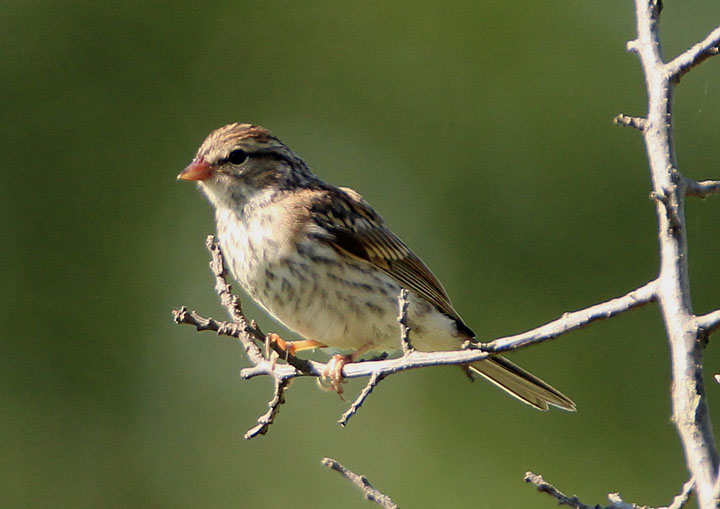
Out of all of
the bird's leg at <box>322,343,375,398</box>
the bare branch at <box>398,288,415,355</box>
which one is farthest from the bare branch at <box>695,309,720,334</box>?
the bird's leg at <box>322,343,375,398</box>

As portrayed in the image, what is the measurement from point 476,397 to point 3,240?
5.16 metres

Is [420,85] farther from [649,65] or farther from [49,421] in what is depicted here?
[649,65]

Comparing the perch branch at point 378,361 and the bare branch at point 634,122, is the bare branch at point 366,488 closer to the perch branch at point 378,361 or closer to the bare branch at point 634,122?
the perch branch at point 378,361

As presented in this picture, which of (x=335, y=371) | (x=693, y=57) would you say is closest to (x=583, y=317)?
(x=693, y=57)

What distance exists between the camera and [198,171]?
17.0ft

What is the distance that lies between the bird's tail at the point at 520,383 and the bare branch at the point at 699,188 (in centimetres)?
235

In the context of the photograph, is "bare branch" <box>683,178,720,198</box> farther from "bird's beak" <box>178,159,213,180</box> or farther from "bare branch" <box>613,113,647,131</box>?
"bird's beak" <box>178,159,213,180</box>

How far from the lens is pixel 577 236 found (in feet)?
28.8

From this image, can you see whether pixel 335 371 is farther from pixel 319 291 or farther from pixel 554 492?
pixel 554 492

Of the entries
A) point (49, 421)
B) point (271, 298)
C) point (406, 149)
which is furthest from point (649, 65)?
point (49, 421)

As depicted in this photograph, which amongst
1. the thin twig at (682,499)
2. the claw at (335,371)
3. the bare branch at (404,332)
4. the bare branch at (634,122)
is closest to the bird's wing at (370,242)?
the claw at (335,371)

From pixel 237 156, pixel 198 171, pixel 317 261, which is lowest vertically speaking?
pixel 317 261

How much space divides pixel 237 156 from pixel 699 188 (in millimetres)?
3096

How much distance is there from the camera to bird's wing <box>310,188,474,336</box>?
5.13 meters
